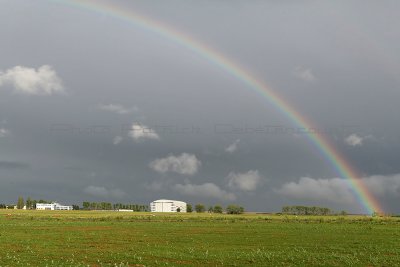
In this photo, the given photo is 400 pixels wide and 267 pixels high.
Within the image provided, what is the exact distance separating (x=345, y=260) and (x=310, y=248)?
34.9 feet

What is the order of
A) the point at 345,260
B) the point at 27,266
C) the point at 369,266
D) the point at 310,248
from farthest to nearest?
the point at 310,248, the point at 345,260, the point at 369,266, the point at 27,266

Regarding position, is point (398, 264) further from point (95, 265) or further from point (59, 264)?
point (59, 264)

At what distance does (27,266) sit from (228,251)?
66.9 ft

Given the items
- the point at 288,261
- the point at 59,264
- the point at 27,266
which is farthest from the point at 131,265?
the point at 288,261

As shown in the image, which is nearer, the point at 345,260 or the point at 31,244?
the point at 345,260

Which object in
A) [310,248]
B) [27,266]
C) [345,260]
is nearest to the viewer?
[27,266]

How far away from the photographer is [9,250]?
4709 centimetres

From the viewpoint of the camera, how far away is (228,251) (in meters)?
47.9

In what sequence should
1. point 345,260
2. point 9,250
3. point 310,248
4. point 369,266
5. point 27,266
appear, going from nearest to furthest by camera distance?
point 27,266
point 369,266
point 345,260
point 9,250
point 310,248

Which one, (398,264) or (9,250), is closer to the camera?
(398,264)

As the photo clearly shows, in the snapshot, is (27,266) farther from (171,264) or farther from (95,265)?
(171,264)

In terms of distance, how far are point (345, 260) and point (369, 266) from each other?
9.22ft

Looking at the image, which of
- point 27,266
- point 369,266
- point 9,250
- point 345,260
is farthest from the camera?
point 9,250

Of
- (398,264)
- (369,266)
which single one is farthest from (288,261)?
(398,264)
